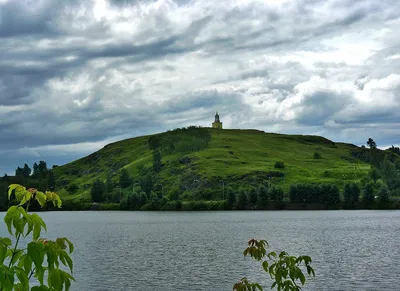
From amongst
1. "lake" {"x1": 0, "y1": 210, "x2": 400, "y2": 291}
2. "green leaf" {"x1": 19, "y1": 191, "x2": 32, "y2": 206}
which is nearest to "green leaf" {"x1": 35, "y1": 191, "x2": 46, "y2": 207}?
"green leaf" {"x1": 19, "y1": 191, "x2": 32, "y2": 206}

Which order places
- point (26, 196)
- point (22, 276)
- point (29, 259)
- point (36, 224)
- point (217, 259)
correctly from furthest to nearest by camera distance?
point (217, 259)
point (26, 196)
point (36, 224)
point (29, 259)
point (22, 276)

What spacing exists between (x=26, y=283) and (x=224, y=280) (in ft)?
189

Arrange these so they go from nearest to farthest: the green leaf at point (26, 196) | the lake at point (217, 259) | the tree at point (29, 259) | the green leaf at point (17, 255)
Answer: the tree at point (29, 259), the green leaf at point (17, 255), the green leaf at point (26, 196), the lake at point (217, 259)

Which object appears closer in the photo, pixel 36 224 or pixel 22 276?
pixel 22 276

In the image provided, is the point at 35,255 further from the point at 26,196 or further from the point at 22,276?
the point at 26,196

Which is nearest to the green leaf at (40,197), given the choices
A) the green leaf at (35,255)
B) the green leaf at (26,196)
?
the green leaf at (26,196)

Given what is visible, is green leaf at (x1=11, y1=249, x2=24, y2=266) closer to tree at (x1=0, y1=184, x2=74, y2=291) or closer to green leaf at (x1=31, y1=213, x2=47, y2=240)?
tree at (x1=0, y1=184, x2=74, y2=291)

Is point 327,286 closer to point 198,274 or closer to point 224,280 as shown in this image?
point 224,280

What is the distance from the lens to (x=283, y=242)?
103188mm

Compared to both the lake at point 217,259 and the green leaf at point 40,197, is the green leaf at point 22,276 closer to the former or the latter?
the green leaf at point 40,197

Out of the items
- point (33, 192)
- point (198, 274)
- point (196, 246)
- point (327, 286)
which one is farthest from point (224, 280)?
point (33, 192)

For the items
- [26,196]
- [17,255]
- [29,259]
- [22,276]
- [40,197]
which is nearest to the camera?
[22,276]

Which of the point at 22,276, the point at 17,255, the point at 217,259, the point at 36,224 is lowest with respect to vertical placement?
the point at 217,259

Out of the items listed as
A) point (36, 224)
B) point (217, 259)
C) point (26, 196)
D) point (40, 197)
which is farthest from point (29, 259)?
point (217, 259)
